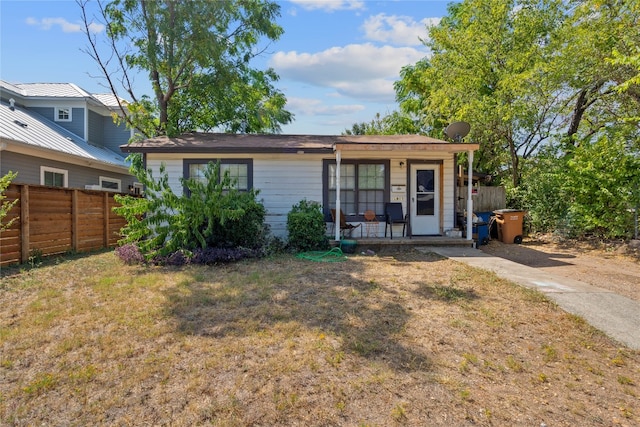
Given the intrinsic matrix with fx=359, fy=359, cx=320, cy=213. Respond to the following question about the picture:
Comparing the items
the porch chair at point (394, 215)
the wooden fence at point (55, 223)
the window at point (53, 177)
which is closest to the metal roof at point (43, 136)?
the window at point (53, 177)

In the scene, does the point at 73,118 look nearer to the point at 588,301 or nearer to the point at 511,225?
the point at 511,225

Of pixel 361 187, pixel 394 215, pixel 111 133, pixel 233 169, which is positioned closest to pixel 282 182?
pixel 233 169

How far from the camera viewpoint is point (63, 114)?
13.8 meters

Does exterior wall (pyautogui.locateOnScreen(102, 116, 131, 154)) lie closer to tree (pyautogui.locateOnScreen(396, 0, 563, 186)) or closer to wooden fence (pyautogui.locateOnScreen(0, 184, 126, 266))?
wooden fence (pyautogui.locateOnScreen(0, 184, 126, 266))

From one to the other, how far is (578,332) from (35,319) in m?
5.67

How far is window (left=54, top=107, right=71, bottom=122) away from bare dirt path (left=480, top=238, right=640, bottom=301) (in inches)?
605

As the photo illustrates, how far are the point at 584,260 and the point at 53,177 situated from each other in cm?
1439

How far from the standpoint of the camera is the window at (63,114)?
1379cm

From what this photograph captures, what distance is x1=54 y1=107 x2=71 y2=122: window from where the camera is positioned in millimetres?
13789

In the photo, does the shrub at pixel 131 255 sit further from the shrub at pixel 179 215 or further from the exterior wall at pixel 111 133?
the exterior wall at pixel 111 133

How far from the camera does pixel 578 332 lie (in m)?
3.62

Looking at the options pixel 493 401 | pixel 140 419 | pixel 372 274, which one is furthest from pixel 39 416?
pixel 372 274

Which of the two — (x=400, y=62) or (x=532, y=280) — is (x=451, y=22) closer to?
(x=400, y=62)

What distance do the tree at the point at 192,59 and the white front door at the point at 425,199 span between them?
23.2ft
